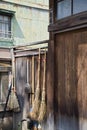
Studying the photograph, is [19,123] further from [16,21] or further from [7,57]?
[16,21]

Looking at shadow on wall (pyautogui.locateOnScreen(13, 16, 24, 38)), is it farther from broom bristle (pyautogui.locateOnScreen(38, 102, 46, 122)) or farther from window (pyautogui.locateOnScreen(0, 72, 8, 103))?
broom bristle (pyautogui.locateOnScreen(38, 102, 46, 122))

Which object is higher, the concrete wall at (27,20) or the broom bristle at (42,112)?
the concrete wall at (27,20)

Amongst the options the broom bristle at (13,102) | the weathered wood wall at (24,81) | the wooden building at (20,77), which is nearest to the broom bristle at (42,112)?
the wooden building at (20,77)

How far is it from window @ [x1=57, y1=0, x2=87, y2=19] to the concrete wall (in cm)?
471

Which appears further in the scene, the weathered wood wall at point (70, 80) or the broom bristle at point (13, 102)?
the broom bristle at point (13, 102)

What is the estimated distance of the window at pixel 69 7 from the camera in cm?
466

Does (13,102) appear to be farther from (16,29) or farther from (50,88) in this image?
(16,29)

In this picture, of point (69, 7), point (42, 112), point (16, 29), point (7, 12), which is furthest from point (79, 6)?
point (16, 29)

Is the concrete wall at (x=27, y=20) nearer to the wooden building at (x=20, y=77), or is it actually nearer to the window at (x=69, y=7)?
Result: the wooden building at (x=20, y=77)

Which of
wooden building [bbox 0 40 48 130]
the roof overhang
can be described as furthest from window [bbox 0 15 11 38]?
wooden building [bbox 0 40 48 130]

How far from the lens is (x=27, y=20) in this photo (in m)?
10.6

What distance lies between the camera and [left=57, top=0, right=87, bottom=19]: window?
4660 mm

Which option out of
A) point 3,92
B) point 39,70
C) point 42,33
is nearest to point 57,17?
point 39,70

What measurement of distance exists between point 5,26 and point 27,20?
110 centimetres
